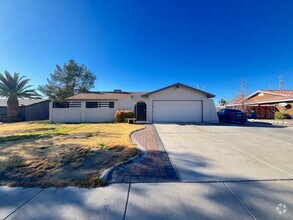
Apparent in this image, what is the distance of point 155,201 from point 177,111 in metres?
14.4

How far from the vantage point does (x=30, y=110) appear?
2566 centimetres

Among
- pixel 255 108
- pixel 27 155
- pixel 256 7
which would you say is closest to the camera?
pixel 27 155

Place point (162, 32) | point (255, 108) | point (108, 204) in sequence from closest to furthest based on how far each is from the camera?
point (108, 204) → point (162, 32) → point (255, 108)

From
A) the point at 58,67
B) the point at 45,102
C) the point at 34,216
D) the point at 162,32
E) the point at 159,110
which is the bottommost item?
the point at 34,216

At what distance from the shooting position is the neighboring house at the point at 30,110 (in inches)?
983

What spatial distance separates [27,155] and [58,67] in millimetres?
28817

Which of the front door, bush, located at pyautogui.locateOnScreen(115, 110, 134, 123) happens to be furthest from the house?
bush, located at pyautogui.locateOnScreen(115, 110, 134, 123)

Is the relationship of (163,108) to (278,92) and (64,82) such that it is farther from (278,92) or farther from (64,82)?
(64,82)

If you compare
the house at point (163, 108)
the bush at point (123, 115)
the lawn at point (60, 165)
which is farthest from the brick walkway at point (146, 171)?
the house at point (163, 108)

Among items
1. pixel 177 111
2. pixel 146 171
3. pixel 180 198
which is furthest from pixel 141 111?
pixel 180 198

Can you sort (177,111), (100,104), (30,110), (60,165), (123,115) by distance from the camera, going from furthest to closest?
1. (30,110)
2. (100,104)
3. (177,111)
4. (123,115)
5. (60,165)

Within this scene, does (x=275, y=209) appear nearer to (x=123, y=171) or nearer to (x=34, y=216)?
(x=123, y=171)

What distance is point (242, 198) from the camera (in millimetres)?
2707

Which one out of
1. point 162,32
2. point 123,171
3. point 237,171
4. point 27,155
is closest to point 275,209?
point 237,171
